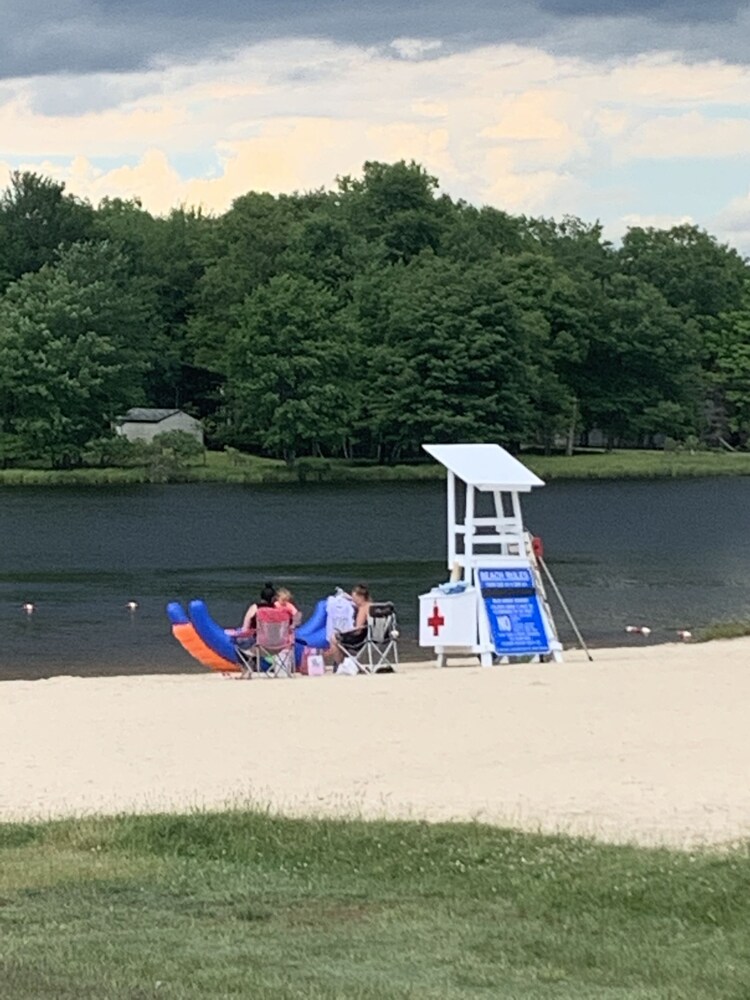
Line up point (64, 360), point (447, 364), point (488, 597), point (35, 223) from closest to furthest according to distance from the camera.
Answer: point (488, 597) < point (64, 360) < point (447, 364) < point (35, 223)

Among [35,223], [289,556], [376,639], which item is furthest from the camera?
[35,223]

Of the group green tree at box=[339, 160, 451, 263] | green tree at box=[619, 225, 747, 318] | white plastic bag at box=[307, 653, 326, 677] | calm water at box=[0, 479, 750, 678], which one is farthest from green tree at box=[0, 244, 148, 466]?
white plastic bag at box=[307, 653, 326, 677]

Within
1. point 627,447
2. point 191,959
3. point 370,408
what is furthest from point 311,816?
point 627,447

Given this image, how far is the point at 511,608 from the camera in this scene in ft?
74.8

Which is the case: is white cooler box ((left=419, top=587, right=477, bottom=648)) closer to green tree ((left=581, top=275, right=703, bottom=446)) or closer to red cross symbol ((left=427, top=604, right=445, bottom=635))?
red cross symbol ((left=427, top=604, right=445, bottom=635))

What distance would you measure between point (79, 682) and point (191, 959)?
15.2 metres

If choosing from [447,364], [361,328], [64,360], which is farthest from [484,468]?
[361,328]

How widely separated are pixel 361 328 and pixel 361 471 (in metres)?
8.14

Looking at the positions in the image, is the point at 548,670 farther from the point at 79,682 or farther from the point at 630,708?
the point at 79,682

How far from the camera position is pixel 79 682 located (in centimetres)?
2261

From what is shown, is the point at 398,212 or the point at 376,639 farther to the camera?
the point at 398,212

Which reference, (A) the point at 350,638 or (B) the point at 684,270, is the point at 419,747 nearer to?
(A) the point at 350,638

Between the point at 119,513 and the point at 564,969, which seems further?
the point at 119,513

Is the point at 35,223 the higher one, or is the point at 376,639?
the point at 35,223
